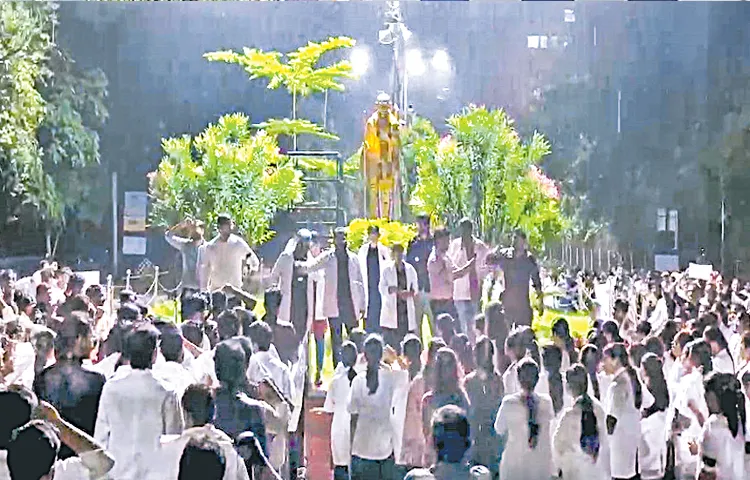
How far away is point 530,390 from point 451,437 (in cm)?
89

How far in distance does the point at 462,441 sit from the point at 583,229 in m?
3.42

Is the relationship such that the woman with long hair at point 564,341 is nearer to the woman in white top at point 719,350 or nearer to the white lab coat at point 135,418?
the woman in white top at point 719,350

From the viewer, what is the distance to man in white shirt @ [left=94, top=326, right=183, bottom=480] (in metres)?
3.23

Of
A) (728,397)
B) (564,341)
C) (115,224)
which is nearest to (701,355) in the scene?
(728,397)

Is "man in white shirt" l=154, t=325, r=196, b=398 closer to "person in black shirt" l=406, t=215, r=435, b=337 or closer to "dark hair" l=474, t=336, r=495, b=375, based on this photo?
"dark hair" l=474, t=336, r=495, b=375

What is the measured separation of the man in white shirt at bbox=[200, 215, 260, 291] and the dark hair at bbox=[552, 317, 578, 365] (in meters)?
1.52

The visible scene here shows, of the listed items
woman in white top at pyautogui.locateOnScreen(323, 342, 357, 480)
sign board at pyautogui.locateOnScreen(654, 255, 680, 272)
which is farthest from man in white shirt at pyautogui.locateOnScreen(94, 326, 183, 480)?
sign board at pyautogui.locateOnScreen(654, 255, 680, 272)

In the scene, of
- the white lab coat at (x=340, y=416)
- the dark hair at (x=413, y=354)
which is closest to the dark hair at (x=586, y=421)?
the dark hair at (x=413, y=354)

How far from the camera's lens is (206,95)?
6.11m

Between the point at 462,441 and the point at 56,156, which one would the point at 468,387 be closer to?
the point at 462,441

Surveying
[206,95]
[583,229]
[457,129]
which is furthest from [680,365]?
[206,95]

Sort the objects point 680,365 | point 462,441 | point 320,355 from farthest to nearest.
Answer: point 320,355
point 680,365
point 462,441

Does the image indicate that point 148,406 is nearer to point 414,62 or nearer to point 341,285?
point 341,285

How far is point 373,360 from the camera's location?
421cm
